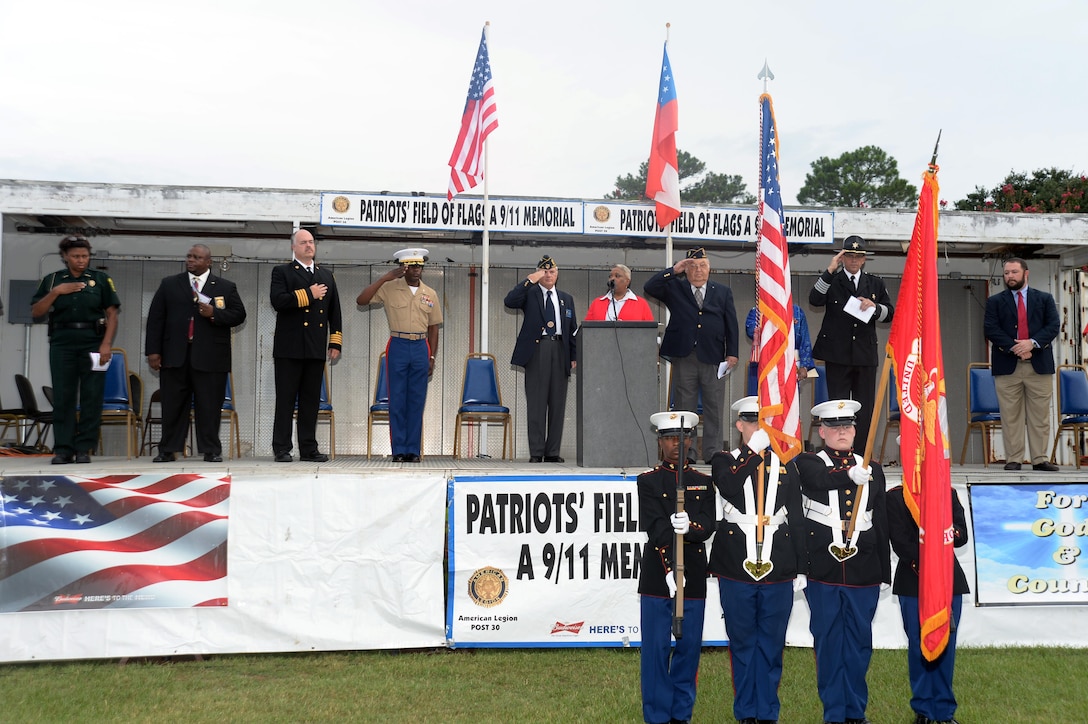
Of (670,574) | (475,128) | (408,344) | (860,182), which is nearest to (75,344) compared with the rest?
(408,344)

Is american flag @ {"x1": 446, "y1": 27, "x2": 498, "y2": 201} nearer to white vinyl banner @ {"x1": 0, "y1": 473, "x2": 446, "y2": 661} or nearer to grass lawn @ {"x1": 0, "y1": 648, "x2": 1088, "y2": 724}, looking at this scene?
white vinyl banner @ {"x1": 0, "y1": 473, "x2": 446, "y2": 661}

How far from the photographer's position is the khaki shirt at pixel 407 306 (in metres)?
8.67

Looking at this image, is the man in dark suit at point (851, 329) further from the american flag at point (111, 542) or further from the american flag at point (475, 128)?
the american flag at point (111, 542)

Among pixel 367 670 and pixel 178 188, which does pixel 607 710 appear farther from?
pixel 178 188

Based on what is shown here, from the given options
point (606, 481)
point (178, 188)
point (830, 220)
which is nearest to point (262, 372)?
point (178, 188)

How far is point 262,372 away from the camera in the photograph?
11258 millimetres

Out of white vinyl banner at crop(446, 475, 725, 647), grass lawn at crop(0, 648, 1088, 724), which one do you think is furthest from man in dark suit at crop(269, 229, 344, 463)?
grass lawn at crop(0, 648, 1088, 724)

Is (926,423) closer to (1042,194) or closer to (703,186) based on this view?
(1042,194)

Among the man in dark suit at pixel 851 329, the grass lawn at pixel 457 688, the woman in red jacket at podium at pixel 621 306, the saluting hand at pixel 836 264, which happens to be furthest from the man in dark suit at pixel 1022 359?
the woman in red jacket at podium at pixel 621 306

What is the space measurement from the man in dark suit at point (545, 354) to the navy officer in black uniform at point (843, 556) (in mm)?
3296

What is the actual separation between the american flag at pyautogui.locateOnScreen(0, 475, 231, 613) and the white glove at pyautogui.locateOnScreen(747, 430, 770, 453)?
3.71 m

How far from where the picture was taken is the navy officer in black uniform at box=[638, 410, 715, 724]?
526 cm

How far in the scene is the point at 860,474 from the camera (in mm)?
5426

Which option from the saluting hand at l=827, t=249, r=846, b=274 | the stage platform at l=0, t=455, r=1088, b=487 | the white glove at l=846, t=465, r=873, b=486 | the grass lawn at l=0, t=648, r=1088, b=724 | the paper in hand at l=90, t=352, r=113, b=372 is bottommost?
the grass lawn at l=0, t=648, r=1088, b=724
